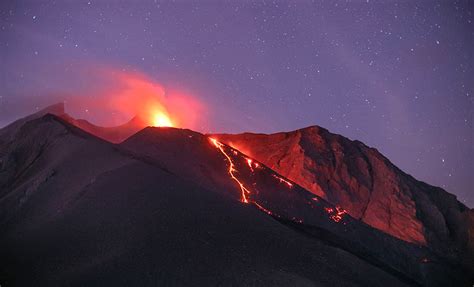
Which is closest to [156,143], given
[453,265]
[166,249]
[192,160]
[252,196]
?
[192,160]

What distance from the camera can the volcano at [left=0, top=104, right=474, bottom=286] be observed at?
13.9 metres

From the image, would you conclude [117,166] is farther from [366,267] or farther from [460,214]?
[460,214]

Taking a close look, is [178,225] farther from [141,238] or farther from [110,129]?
[110,129]

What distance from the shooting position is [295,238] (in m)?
17.7

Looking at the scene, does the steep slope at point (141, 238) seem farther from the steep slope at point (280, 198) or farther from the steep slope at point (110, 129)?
the steep slope at point (110, 129)

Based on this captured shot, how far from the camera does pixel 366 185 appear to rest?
48.3 m

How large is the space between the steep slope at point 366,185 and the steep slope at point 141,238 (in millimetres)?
26260

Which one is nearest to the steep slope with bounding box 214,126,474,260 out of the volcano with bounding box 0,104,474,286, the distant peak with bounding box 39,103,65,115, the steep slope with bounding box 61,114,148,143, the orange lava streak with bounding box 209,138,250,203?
the volcano with bounding box 0,104,474,286

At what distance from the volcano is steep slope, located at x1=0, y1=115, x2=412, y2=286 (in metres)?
0.06

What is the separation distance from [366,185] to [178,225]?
3699 centimetres

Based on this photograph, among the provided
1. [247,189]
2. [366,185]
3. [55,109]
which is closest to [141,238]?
[247,189]

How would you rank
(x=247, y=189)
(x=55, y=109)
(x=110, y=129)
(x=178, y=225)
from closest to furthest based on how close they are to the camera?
(x=178, y=225) → (x=247, y=189) → (x=110, y=129) → (x=55, y=109)

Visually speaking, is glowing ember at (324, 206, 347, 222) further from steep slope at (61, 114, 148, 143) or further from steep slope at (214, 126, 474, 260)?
steep slope at (61, 114, 148, 143)

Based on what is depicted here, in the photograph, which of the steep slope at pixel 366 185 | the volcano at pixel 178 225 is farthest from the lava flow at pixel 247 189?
the steep slope at pixel 366 185
